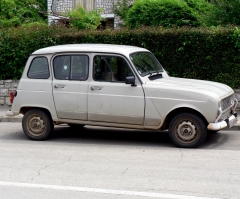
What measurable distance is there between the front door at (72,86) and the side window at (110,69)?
215 mm

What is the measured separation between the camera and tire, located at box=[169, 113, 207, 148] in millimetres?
9555

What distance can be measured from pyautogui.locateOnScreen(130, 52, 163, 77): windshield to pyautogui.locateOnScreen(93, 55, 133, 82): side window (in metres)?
0.22

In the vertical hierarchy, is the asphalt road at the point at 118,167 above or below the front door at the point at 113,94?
below

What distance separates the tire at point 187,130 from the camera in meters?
9.55

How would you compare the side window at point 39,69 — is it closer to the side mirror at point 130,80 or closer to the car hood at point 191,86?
the side mirror at point 130,80

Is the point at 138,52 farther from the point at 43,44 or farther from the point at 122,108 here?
the point at 43,44

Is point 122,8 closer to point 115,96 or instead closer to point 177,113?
point 115,96

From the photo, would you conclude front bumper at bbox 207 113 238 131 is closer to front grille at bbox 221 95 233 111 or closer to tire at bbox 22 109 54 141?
front grille at bbox 221 95 233 111

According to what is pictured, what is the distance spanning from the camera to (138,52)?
10.7 meters

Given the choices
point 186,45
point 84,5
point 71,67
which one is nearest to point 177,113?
point 71,67

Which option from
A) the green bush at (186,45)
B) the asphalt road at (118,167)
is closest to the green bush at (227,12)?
the green bush at (186,45)

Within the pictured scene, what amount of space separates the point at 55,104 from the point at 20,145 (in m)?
1.06

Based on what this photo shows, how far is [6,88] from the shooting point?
15516 millimetres

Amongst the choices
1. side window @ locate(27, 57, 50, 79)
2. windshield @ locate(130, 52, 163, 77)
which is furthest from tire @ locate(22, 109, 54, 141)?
windshield @ locate(130, 52, 163, 77)
